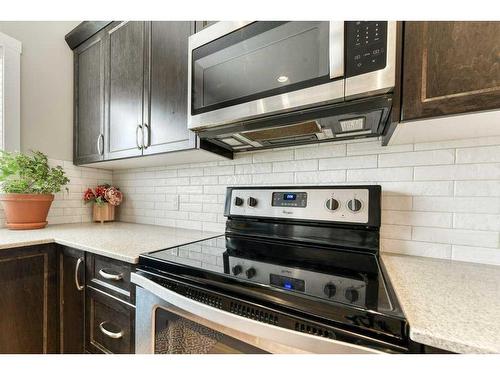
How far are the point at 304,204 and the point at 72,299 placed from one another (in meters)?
1.28

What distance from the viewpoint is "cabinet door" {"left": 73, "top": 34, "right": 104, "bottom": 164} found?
1.69 meters

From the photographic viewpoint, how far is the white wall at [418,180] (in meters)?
0.91

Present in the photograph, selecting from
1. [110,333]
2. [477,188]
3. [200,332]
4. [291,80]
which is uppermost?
[291,80]

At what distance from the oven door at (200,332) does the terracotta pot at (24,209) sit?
1.11 m

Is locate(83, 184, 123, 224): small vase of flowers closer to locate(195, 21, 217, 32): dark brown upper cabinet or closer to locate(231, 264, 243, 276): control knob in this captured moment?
locate(195, 21, 217, 32): dark brown upper cabinet

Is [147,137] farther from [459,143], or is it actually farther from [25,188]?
[459,143]

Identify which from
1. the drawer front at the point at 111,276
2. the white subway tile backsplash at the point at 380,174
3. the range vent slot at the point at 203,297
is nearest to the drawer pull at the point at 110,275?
the drawer front at the point at 111,276

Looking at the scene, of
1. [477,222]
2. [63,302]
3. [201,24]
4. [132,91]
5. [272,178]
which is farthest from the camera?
[132,91]

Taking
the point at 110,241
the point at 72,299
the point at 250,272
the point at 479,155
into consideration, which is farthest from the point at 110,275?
the point at 479,155

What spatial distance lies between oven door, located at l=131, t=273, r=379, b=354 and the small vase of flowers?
4.03ft

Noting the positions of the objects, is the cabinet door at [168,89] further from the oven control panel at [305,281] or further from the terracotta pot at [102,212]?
the terracotta pot at [102,212]

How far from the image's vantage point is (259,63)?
37.0 inches
